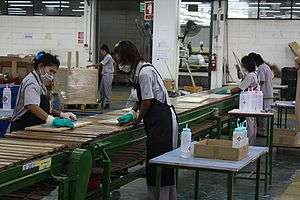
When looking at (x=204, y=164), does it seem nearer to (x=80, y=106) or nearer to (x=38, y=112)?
(x=38, y=112)

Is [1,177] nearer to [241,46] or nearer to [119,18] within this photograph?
[241,46]

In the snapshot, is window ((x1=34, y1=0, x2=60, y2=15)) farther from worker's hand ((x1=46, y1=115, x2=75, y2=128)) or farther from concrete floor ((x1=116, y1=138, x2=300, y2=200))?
worker's hand ((x1=46, y1=115, x2=75, y2=128))

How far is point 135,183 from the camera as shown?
22.1 ft

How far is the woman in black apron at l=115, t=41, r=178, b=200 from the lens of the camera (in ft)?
15.5

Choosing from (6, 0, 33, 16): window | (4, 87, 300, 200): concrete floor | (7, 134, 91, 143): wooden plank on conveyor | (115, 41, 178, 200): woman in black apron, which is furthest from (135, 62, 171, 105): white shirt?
(6, 0, 33, 16): window

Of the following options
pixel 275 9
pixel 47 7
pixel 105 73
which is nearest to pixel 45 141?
pixel 105 73

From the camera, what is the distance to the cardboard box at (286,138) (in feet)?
28.1

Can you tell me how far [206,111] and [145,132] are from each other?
2.30m

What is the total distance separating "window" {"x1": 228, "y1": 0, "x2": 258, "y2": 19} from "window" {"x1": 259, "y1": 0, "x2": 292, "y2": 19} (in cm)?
19

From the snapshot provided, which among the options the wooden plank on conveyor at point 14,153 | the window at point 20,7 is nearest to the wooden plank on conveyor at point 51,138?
the wooden plank on conveyor at point 14,153

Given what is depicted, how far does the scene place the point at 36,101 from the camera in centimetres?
481

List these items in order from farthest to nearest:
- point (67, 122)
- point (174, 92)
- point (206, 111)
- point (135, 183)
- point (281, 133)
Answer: point (174, 92) → point (281, 133) → point (206, 111) → point (135, 183) → point (67, 122)

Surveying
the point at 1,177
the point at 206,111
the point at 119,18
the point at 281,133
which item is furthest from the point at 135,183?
the point at 119,18

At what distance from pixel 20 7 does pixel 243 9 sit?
7.73 metres
